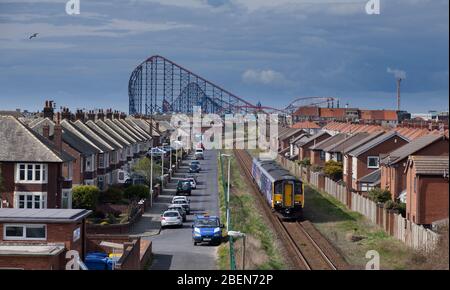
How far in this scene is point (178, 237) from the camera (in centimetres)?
3112

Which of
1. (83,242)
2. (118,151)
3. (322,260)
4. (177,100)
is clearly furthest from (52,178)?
(177,100)

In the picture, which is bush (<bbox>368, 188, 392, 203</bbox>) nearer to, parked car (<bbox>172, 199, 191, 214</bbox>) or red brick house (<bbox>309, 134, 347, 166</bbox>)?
parked car (<bbox>172, 199, 191, 214</bbox>)

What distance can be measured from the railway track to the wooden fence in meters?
2.67

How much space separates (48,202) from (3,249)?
14149 mm

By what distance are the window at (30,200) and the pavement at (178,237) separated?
13.3 ft

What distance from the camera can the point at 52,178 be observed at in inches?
A: 1347

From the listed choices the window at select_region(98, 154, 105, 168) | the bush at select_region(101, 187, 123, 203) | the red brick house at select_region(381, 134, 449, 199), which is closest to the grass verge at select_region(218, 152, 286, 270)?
the bush at select_region(101, 187, 123, 203)

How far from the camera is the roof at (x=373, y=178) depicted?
1885 inches

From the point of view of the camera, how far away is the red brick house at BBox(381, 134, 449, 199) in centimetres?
3744

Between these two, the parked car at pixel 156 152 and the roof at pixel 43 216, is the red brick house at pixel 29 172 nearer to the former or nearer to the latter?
the roof at pixel 43 216

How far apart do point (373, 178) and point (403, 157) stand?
9546 mm

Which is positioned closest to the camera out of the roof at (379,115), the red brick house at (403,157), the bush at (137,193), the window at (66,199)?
the window at (66,199)

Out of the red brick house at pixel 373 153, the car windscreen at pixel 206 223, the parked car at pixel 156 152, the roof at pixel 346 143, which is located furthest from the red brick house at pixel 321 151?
the car windscreen at pixel 206 223

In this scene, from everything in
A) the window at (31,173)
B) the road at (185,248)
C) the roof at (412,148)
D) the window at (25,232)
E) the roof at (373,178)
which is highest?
the roof at (412,148)
